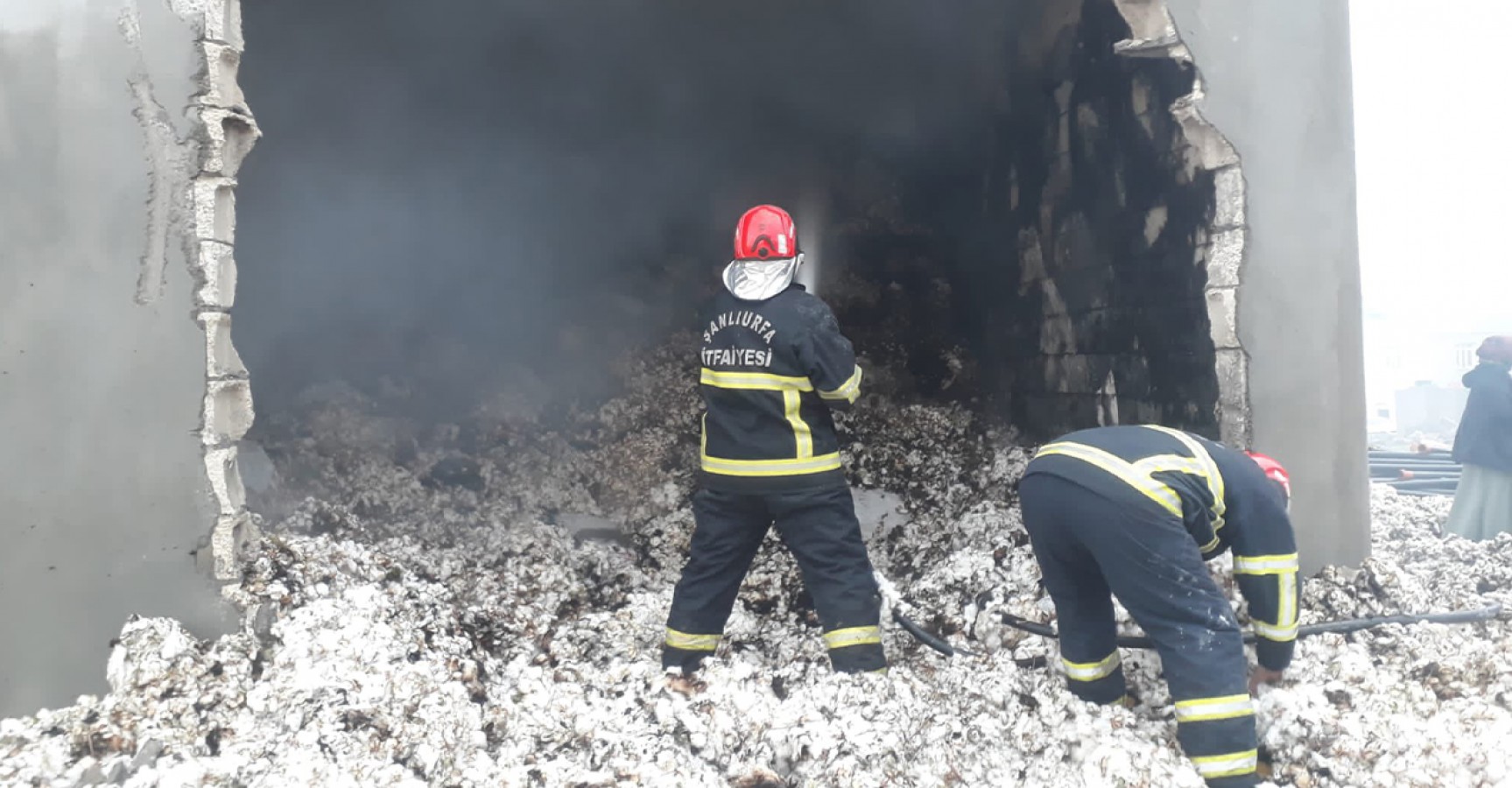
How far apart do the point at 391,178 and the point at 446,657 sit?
3.51m

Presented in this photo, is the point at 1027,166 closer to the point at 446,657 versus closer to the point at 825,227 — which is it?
the point at 825,227

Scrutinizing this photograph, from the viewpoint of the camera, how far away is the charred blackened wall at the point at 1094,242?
338 cm

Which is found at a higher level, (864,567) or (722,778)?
(864,567)

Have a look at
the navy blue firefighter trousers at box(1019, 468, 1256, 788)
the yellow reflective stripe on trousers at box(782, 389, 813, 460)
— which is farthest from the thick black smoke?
the navy blue firefighter trousers at box(1019, 468, 1256, 788)

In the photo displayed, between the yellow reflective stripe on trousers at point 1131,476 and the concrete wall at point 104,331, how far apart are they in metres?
2.40

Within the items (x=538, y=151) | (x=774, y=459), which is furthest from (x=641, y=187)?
(x=774, y=459)

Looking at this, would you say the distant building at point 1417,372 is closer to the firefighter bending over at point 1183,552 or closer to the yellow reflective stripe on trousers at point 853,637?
the firefighter bending over at point 1183,552

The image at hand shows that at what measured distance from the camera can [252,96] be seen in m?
4.86

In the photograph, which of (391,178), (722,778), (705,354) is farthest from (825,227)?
(722,778)

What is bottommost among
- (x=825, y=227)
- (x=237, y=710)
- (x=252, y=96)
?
(x=237, y=710)

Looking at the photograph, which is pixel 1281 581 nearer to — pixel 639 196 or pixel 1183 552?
pixel 1183 552

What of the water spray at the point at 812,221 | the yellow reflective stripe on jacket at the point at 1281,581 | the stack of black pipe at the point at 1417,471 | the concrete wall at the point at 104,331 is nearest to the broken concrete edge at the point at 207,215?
the concrete wall at the point at 104,331

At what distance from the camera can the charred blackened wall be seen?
338 cm

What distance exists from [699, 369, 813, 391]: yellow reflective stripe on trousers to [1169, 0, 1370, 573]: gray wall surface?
1.55 m
